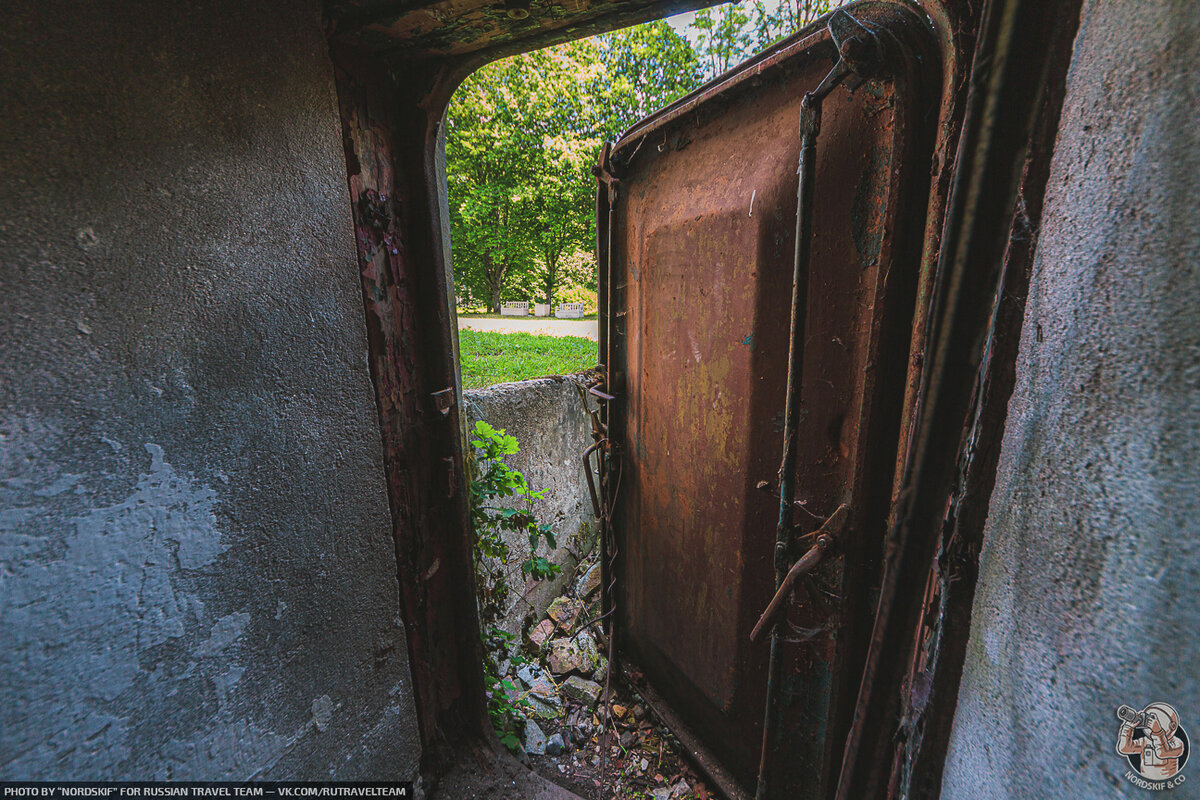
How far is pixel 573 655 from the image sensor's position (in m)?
3.09

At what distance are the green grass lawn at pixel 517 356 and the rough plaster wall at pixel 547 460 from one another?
777 millimetres

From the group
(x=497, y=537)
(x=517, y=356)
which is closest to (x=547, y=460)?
(x=497, y=537)

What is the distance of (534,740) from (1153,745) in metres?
2.57

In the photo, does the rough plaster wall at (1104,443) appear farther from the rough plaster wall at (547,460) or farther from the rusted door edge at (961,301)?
the rough plaster wall at (547,460)

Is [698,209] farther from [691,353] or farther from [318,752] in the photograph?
[318,752]

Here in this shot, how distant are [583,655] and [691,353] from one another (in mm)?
2395

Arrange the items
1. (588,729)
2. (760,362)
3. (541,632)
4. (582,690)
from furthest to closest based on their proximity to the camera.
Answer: (541,632), (582,690), (588,729), (760,362)

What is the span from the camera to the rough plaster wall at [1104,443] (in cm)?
53

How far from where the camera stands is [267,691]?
1.17 m

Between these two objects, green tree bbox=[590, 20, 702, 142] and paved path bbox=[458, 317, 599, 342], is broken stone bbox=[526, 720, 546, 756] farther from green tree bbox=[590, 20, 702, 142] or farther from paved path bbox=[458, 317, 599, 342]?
green tree bbox=[590, 20, 702, 142]

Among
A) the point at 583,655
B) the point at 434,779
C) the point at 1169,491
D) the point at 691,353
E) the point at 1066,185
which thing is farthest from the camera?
the point at 583,655

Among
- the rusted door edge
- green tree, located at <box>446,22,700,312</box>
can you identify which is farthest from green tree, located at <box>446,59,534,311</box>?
the rusted door edge

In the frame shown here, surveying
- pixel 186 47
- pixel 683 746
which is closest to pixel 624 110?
pixel 186 47

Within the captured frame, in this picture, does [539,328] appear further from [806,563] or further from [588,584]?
[806,563]
